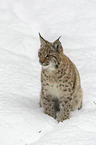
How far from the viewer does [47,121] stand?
5.30 m

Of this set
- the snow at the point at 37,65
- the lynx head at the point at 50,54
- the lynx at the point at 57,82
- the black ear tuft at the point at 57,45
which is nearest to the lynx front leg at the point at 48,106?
the lynx at the point at 57,82

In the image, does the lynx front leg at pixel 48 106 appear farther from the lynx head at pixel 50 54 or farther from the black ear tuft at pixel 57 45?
the black ear tuft at pixel 57 45

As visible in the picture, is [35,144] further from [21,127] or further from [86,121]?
[86,121]

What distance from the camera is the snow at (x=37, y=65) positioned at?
448 centimetres

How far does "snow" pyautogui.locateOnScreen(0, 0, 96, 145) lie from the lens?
4484 millimetres

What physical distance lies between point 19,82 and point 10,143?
2.90 meters

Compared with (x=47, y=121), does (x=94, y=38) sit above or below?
above

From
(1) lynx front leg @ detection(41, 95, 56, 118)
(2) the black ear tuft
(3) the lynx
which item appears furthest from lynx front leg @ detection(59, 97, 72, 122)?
(2) the black ear tuft

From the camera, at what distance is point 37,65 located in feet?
28.1

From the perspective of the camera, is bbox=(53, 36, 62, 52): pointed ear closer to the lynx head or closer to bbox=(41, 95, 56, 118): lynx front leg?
the lynx head

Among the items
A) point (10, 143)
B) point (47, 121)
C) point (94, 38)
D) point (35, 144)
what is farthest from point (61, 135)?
point (94, 38)

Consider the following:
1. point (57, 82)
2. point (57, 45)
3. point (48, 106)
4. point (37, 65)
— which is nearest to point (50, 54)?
point (57, 45)

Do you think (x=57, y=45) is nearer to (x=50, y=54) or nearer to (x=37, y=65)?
(x=50, y=54)

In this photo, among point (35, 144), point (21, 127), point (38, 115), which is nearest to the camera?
point (35, 144)
